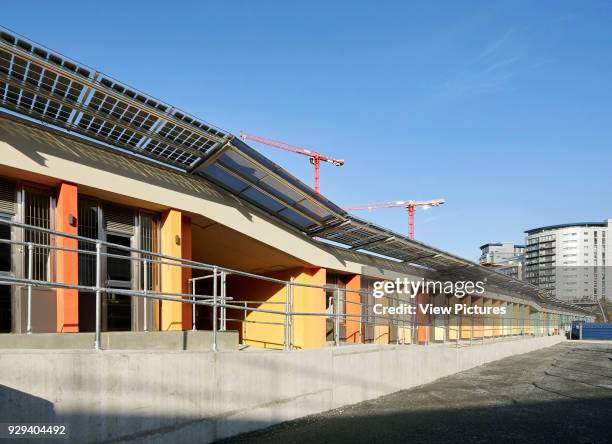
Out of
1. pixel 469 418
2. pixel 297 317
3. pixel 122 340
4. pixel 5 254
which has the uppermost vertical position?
pixel 5 254

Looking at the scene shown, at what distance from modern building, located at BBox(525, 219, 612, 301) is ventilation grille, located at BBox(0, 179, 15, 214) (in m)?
160

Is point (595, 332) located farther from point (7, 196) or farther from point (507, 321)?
point (7, 196)

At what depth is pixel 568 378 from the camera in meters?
14.0

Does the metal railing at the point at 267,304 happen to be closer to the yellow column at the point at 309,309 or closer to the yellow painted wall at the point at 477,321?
the yellow painted wall at the point at 477,321

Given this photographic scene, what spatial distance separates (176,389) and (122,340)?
189cm

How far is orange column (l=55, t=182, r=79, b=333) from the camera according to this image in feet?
27.7

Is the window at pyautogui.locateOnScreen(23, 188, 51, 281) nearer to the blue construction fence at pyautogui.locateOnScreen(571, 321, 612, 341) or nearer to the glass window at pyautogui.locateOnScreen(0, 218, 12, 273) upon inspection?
the glass window at pyautogui.locateOnScreen(0, 218, 12, 273)

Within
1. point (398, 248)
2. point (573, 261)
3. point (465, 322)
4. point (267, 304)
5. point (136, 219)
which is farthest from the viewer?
point (573, 261)

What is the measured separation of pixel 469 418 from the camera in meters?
8.37

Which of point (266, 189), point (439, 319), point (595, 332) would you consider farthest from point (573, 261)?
point (266, 189)

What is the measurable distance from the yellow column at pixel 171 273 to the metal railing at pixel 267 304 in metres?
0.20

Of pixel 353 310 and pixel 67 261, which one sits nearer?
pixel 67 261

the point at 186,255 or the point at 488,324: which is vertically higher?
the point at 186,255

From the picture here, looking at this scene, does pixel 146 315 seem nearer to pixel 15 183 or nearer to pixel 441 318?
pixel 15 183
